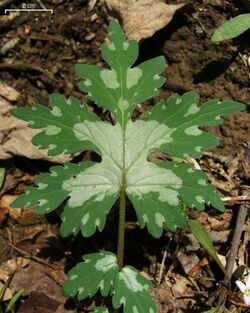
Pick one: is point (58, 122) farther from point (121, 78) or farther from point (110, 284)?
point (110, 284)

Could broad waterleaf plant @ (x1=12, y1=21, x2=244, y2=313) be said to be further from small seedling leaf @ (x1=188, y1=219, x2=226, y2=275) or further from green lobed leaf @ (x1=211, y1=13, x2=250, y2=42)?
green lobed leaf @ (x1=211, y1=13, x2=250, y2=42)

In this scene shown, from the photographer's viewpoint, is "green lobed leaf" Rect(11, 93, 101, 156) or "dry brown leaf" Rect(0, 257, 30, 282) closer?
"green lobed leaf" Rect(11, 93, 101, 156)

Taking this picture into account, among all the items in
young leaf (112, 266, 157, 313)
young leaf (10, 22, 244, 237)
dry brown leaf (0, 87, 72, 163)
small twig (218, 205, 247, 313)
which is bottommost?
small twig (218, 205, 247, 313)

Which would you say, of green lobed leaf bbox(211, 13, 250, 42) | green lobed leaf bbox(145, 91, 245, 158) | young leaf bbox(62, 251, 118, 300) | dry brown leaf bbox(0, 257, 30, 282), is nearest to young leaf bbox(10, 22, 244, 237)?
green lobed leaf bbox(145, 91, 245, 158)

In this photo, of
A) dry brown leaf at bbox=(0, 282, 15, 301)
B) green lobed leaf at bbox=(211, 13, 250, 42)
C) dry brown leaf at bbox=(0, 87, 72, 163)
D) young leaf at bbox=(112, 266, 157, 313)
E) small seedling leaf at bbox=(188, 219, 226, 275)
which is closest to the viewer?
young leaf at bbox=(112, 266, 157, 313)

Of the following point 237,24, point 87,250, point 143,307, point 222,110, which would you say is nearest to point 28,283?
point 87,250

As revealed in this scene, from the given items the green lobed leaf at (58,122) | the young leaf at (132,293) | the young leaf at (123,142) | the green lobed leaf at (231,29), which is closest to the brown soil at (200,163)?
the green lobed leaf at (231,29)

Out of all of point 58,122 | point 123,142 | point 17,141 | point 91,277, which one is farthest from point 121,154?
point 17,141

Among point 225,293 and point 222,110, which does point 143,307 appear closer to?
point 225,293
